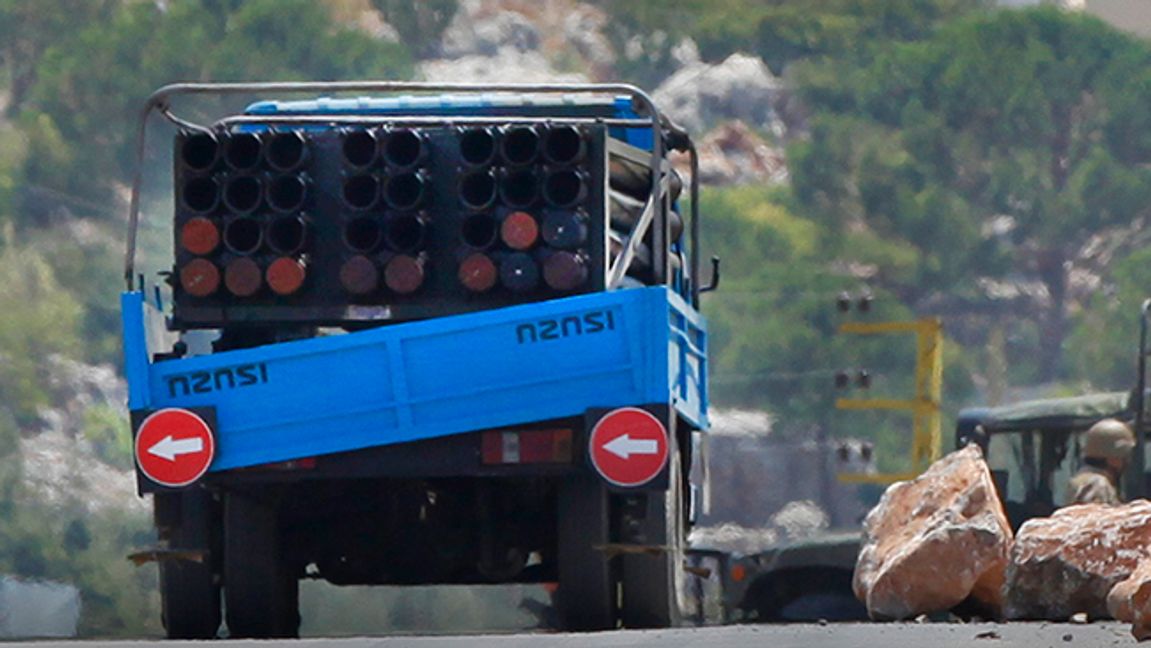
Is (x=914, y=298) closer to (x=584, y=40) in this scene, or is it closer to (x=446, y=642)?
(x=584, y=40)

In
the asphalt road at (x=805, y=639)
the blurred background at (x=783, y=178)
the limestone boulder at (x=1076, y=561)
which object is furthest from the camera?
the blurred background at (x=783, y=178)

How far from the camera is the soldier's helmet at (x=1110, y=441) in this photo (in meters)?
17.3

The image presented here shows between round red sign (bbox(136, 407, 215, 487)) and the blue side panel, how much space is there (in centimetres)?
6

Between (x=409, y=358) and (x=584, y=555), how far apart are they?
3.81 ft

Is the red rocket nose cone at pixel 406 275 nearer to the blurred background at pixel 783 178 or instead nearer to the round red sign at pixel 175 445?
the round red sign at pixel 175 445

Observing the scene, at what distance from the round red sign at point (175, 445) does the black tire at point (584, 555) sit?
1.49 meters

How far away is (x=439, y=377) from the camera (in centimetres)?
1097

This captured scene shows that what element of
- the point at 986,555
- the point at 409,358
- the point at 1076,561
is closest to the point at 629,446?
the point at 409,358

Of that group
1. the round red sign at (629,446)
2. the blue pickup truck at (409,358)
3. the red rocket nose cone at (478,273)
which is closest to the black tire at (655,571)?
the blue pickup truck at (409,358)

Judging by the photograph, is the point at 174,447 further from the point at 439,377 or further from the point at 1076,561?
the point at 1076,561

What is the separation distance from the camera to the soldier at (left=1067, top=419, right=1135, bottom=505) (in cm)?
1694

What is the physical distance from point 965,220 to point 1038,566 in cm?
5544

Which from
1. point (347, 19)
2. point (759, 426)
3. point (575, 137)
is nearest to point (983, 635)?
point (575, 137)

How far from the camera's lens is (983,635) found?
9.72 m
